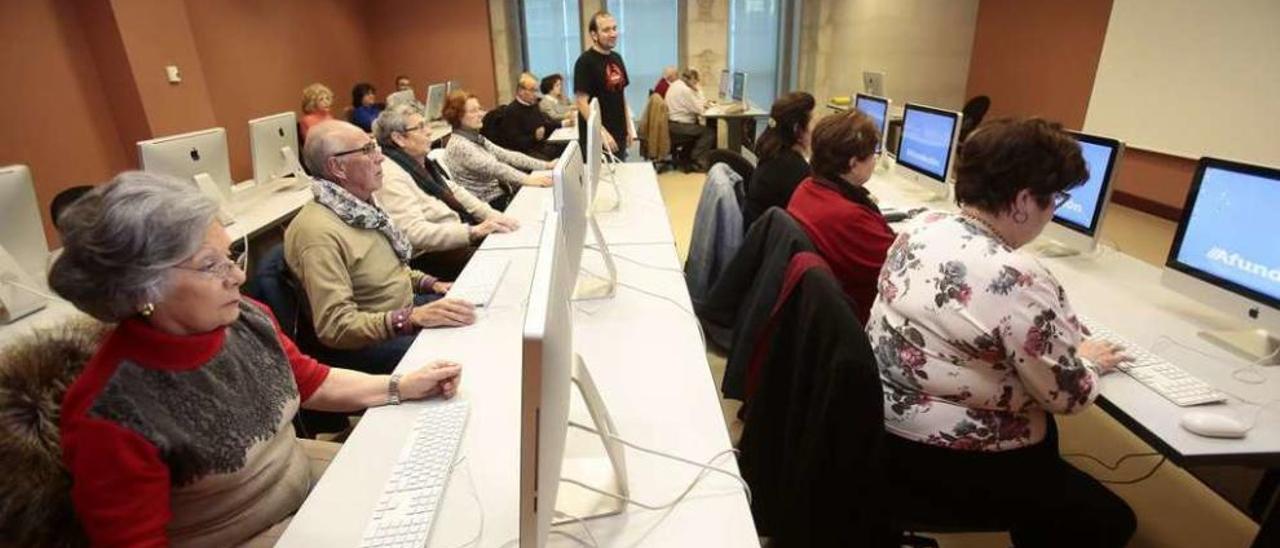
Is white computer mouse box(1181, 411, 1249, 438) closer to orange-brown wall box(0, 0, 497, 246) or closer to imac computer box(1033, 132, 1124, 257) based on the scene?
imac computer box(1033, 132, 1124, 257)

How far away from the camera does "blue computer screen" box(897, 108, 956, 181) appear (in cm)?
273

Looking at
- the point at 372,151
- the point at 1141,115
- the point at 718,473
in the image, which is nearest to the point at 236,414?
the point at 718,473

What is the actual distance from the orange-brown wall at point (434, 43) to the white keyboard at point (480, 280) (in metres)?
6.96

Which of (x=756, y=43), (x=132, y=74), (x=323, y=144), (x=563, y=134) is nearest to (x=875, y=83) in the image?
(x=563, y=134)

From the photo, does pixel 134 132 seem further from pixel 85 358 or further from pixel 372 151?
pixel 85 358

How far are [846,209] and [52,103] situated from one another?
4.38 m

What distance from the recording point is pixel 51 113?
349 cm

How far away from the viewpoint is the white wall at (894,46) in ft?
22.5

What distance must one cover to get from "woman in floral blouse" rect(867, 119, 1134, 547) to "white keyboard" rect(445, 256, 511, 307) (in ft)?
3.73

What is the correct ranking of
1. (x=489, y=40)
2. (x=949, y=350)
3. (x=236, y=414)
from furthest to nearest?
1. (x=489, y=40)
2. (x=949, y=350)
3. (x=236, y=414)

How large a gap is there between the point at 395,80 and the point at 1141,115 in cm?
830

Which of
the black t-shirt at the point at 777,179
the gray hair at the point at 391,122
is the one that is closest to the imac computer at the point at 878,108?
the black t-shirt at the point at 777,179

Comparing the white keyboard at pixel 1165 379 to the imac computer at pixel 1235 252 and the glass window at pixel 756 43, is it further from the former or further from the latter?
the glass window at pixel 756 43

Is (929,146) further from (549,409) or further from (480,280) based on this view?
(549,409)
